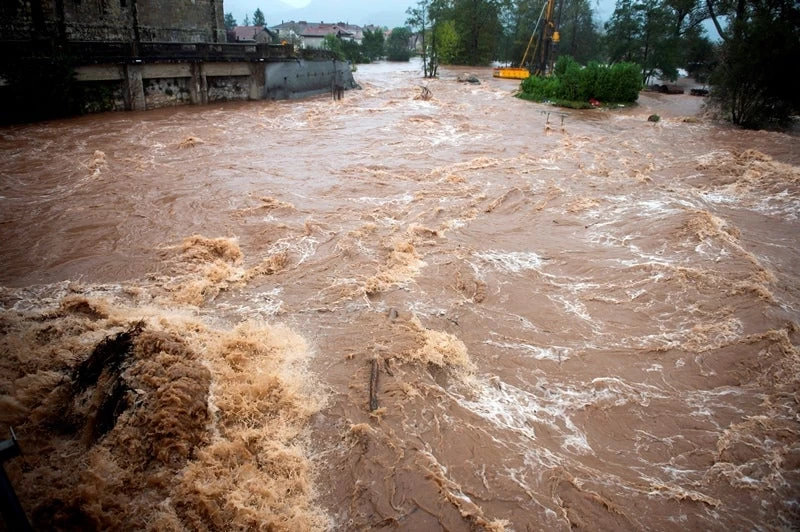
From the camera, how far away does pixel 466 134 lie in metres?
20.6

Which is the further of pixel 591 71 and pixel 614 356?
pixel 591 71

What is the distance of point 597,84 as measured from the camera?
94.3 ft

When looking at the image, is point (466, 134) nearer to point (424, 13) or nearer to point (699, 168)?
point (699, 168)

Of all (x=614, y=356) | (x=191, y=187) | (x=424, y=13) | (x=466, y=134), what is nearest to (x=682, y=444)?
(x=614, y=356)

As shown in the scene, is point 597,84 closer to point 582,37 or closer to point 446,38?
point 582,37

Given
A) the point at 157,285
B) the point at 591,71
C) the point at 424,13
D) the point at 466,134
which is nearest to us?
the point at 157,285

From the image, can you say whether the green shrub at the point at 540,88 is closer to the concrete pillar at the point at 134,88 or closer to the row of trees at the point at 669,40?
the row of trees at the point at 669,40

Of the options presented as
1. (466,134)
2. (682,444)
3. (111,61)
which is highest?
(111,61)

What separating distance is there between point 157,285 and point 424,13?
5425 cm

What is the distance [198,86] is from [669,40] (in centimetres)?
3341

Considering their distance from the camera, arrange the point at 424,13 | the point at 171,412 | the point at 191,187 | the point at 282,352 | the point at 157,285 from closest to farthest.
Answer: the point at 171,412
the point at 282,352
the point at 157,285
the point at 191,187
the point at 424,13

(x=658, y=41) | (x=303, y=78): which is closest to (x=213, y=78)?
(x=303, y=78)

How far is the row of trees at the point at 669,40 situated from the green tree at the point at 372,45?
292 inches

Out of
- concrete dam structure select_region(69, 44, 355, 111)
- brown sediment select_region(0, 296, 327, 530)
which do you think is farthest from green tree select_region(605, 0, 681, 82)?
brown sediment select_region(0, 296, 327, 530)
